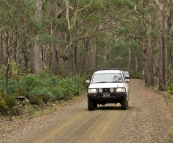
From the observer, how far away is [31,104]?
64.4 ft

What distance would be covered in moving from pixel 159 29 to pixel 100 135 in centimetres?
2708

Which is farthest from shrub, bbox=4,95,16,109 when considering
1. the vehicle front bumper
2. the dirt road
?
the vehicle front bumper

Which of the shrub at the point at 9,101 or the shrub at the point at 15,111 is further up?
the shrub at the point at 9,101

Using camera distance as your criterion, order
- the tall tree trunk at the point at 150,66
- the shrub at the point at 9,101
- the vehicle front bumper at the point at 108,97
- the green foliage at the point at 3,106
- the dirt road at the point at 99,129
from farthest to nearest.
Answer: the tall tree trunk at the point at 150,66
the shrub at the point at 9,101
the vehicle front bumper at the point at 108,97
the green foliage at the point at 3,106
the dirt road at the point at 99,129

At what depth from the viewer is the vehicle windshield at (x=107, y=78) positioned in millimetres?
17281

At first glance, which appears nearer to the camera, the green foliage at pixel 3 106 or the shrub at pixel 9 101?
the green foliage at pixel 3 106

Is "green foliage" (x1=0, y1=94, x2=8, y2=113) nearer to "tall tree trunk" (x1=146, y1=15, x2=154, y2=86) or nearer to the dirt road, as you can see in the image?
the dirt road

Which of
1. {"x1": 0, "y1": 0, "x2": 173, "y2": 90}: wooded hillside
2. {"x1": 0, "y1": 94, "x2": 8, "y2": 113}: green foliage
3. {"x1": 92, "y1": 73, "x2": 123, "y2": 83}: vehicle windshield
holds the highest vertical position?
{"x1": 0, "y1": 0, "x2": 173, "y2": 90}: wooded hillside

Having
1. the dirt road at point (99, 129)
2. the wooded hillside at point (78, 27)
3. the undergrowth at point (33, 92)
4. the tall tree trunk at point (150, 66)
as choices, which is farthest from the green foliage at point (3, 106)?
the tall tree trunk at point (150, 66)

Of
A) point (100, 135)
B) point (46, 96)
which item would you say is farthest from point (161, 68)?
point (100, 135)

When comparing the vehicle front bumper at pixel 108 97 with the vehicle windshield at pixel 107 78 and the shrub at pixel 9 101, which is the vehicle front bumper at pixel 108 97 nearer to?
the vehicle windshield at pixel 107 78

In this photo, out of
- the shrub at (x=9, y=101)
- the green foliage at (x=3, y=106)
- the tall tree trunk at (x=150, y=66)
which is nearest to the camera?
the green foliage at (x=3, y=106)

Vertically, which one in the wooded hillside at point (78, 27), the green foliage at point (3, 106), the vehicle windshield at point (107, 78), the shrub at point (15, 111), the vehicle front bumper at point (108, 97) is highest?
the wooded hillside at point (78, 27)

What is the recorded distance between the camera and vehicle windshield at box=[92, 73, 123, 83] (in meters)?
17.3
